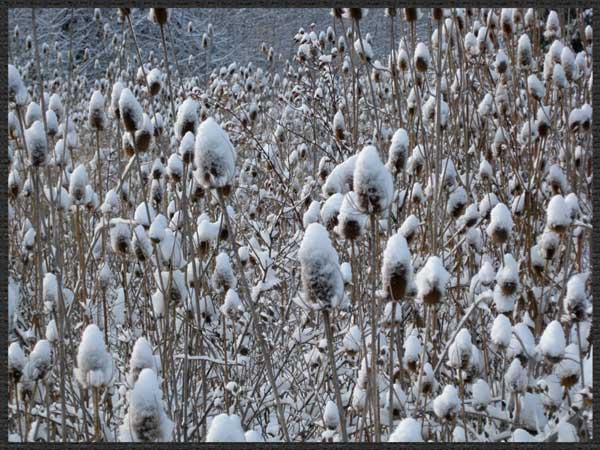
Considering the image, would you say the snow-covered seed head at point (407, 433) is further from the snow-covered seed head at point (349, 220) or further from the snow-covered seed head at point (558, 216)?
the snow-covered seed head at point (558, 216)

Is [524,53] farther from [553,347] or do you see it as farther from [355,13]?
[553,347]

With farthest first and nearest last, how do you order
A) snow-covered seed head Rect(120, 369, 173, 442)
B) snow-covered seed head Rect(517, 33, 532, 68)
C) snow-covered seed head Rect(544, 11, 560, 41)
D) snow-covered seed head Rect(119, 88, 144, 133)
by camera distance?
1. snow-covered seed head Rect(544, 11, 560, 41)
2. snow-covered seed head Rect(517, 33, 532, 68)
3. snow-covered seed head Rect(119, 88, 144, 133)
4. snow-covered seed head Rect(120, 369, 173, 442)

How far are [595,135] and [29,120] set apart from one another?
111 cm

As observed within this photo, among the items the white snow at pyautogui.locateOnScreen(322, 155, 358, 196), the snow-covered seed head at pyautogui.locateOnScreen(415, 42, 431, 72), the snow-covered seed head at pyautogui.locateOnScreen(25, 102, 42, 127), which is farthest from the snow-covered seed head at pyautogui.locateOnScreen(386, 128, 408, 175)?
the snow-covered seed head at pyautogui.locateOnScreen(25, 102, 42, 127)

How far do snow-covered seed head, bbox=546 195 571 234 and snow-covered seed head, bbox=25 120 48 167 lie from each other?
31.5 inches

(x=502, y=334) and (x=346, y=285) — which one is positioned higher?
(x=346, y=285)

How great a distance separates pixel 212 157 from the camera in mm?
800

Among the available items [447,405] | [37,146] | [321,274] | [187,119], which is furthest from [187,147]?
[447,405]

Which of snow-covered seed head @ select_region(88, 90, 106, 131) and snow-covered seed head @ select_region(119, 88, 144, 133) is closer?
snow-covered seed head @ select_region(119, 88, 144, 133)

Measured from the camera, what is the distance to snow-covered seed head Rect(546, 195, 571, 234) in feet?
3.11

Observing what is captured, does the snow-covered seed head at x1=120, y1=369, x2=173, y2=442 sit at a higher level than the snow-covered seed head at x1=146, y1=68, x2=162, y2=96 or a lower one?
lower

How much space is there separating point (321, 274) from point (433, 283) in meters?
0.20

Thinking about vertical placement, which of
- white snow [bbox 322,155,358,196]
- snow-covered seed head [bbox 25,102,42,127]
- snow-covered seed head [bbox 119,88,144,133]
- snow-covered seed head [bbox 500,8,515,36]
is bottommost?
white snow [bbox 322,155,358,196]

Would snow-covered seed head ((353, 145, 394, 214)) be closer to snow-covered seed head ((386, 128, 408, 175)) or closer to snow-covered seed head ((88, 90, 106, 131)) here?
snow-covered seed head ((386, 128, 408, 175))
